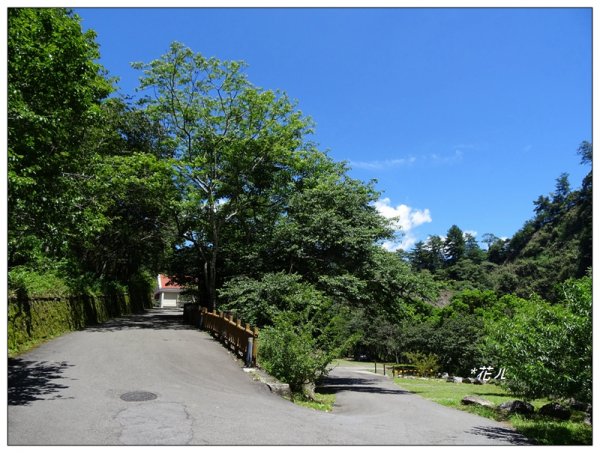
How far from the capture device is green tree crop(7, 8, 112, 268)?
276 inches

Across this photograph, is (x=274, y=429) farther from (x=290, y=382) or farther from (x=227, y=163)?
Result: (x=227, y=163)

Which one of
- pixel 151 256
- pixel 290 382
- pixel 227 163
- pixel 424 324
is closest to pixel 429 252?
pixel 424 324

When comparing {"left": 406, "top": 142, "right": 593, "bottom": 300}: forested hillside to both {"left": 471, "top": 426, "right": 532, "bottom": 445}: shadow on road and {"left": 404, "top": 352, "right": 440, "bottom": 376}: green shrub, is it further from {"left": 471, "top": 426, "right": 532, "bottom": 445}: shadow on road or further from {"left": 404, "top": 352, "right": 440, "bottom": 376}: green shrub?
{"left": 471, "top": 426, "right": 532, "bottom": 445}: shadow on road

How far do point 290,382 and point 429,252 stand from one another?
115 metres

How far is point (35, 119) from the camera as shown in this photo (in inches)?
274

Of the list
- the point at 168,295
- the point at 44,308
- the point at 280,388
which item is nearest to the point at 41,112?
the point at 280,388

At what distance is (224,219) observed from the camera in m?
25.0

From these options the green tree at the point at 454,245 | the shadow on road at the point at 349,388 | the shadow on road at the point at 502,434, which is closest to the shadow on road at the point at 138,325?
the shadow on road at the point at 349,388

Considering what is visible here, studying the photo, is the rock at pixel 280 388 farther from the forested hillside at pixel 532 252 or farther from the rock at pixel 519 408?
the forested hillside at pixel 532 252

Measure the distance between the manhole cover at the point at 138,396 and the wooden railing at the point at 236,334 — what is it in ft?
13.8

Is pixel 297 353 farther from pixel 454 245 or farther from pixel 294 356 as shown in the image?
pixel 454 245

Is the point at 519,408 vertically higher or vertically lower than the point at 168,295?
higher

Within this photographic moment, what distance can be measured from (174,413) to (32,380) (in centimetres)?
370

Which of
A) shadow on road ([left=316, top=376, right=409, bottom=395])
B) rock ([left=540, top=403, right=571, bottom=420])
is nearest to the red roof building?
shadow on road ([left=316, top=376, right=409, bottom=395])
